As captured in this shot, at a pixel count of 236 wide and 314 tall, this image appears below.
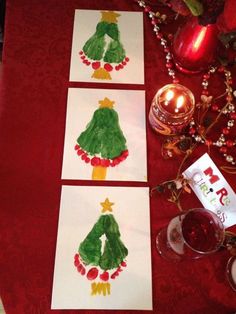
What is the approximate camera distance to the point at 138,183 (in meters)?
0.83

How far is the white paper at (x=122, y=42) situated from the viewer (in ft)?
3.06

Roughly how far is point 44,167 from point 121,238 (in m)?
0.25

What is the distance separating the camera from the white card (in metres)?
0.81

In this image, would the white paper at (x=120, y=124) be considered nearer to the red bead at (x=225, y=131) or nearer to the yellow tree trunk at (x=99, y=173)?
the yellow tree trunk at (x=99, y=173)

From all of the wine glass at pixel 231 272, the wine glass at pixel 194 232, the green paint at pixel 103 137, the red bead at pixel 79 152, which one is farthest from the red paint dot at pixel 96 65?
the wine glass at pixel 231 272

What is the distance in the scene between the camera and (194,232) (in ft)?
2.39

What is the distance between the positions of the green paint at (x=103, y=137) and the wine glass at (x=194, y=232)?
0.76 ft

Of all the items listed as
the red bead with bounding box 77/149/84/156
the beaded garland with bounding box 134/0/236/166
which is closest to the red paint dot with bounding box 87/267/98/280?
the red bead with bounding box 77/149/84/156

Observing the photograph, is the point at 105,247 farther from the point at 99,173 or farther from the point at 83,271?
the point at 99,173

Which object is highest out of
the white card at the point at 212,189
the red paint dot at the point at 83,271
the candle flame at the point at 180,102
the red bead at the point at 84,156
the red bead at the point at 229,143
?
the candle flame at the point at 180,102

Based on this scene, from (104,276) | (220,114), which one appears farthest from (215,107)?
(104,276)

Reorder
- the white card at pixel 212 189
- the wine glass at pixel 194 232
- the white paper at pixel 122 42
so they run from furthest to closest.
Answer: the white paper at pixel 122 42
the white card at pixel 212 189
the wine glass at pixel 194 232

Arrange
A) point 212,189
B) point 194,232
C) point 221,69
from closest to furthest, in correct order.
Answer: point 194,232 < point 212,189 < point 221,69

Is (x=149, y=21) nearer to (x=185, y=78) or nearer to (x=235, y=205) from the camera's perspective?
(x=185, y=78)
